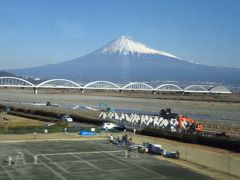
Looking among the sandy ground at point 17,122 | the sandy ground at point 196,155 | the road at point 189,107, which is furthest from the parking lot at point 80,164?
the road at point 189,107

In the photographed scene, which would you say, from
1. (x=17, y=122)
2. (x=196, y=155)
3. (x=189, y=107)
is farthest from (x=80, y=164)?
(x=189, y=107)

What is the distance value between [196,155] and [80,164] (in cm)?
853

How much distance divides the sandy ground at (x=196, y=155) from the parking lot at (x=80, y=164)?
1260mm

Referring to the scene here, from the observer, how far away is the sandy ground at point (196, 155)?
25.2 meters

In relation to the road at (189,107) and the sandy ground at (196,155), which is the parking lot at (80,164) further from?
the road at (189,107)

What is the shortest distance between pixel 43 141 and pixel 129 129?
38.6ft

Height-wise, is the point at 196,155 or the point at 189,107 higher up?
the point at 189,107

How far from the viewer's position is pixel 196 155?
30.0 meters

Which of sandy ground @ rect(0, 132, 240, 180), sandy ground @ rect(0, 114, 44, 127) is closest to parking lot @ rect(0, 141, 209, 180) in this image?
sandy ground @ rect(0, 132, 240, 180)

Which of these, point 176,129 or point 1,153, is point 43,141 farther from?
point 176,129

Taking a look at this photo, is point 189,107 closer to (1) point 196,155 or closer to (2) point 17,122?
(2) point 17,122

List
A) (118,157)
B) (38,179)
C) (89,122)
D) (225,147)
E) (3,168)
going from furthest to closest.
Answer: (89,122)
(225,147)
(118,157)
(3,168)
(38,179)

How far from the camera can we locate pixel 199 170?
992 inches

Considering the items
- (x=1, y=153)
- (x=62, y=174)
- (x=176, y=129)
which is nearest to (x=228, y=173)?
(x=62, y=174)
